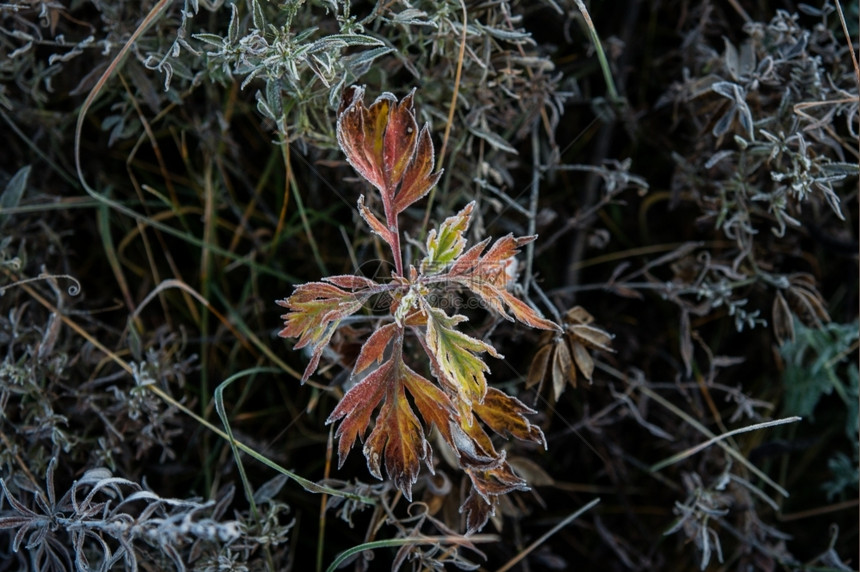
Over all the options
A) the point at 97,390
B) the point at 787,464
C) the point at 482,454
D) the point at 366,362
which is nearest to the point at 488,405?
the point at 482,454

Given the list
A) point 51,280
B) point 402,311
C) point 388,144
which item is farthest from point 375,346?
point 51,280

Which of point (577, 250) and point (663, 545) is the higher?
point (577, 250)

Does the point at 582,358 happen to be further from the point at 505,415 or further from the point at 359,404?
the point at 359,404

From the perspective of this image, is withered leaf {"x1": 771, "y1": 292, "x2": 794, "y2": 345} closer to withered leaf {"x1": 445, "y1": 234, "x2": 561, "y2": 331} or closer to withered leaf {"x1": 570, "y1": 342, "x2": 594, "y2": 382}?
withered leaf {"x1": 570, "y1": 342, "x2": 594, "y2": 382}

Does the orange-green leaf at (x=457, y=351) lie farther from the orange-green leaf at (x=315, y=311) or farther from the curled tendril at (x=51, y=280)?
the curled tendril at (x=51, y=280)

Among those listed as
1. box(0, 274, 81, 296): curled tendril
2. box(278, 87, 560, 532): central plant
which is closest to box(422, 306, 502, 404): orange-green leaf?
box(278, 87, 560, 532): central plant

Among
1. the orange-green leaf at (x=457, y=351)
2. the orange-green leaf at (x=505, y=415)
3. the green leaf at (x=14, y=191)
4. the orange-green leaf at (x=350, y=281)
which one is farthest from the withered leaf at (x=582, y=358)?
the green leaf at (x=14, y=191)

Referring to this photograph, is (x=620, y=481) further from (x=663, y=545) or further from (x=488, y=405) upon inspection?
(x=488, y=405)
